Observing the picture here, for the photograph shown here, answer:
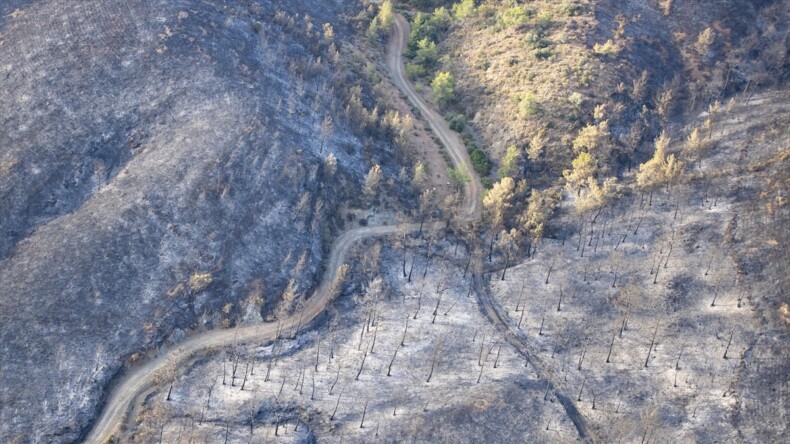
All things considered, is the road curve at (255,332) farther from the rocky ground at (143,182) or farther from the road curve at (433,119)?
the rocky ground at (143,182)

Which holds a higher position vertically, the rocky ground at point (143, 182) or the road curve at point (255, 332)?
the rocky ground at point (143, 182)

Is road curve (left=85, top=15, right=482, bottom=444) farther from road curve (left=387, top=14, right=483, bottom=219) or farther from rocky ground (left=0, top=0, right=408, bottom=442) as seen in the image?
rocky ground (left=0, top=0, right=408, bottom=442)

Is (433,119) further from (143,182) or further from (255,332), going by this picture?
(255,332)

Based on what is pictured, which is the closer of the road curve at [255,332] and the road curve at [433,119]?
the road curve at [255,332]

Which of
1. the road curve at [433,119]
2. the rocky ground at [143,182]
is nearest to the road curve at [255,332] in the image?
the road curve at [433,119]

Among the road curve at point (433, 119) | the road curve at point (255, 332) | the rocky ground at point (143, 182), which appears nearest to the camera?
the road curve at point (255, 332)

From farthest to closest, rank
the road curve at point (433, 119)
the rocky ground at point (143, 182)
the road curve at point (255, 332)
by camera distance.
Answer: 1. the road curve at point (433, 119)
2. the rocky ground at point (143, 182)
3. the road curve at point (255, 332)

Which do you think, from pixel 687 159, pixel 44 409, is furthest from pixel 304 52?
pixel 44 409
